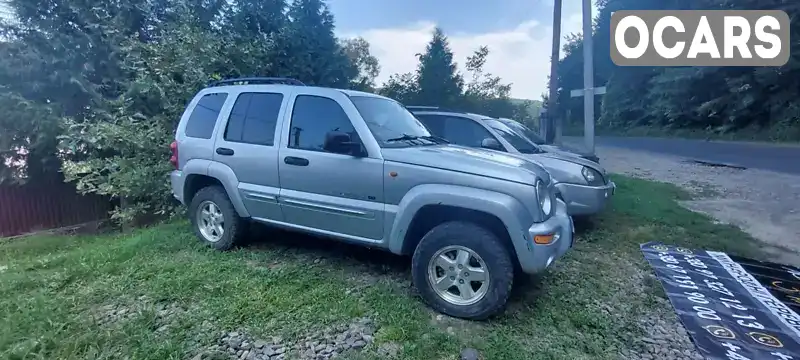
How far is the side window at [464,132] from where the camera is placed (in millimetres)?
5973

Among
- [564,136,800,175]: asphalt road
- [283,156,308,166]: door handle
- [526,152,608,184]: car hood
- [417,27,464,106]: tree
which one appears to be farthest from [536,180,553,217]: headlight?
[417,27,464,106]: tree

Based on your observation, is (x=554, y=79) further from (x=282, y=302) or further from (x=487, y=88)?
(x=282, y=302)

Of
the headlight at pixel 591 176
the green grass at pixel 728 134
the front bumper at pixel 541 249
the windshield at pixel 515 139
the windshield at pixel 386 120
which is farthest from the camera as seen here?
the green grass at pixel 728 134

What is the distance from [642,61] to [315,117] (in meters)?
16.2

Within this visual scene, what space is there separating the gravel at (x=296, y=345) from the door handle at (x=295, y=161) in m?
1.42

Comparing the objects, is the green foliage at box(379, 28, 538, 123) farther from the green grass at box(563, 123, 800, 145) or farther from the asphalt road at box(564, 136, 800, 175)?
the green grass at box(563, 123, 800, 145)

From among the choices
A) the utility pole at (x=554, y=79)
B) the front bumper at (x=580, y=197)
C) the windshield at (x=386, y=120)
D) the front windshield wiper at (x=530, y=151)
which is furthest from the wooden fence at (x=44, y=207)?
the utility pole at (x=554, y=79)

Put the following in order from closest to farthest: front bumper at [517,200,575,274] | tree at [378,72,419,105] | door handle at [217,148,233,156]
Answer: front bumper at [517,200,575,274], door handle at [217,148,233,156], tree at [378,72,419,105]

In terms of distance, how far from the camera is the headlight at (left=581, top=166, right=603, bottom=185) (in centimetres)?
528

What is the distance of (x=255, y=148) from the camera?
13.0 feet

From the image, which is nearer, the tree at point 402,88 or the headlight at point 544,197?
the headlight at point 544,197

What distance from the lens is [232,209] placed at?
14.0 feet

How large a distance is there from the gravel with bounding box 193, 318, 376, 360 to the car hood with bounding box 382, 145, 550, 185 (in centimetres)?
128

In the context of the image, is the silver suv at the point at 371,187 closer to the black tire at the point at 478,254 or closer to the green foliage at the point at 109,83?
the black tire at the point at 478,254
